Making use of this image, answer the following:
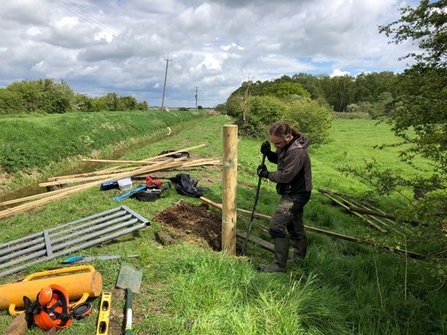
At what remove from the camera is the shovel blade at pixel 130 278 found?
3.93m

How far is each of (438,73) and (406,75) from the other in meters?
0.83

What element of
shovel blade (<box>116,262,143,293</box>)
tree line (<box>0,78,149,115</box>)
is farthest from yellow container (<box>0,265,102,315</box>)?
tree line (<box>0,78,149,115</box>)

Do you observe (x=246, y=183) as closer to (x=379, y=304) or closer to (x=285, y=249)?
(x=285, y=249)

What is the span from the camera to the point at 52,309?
333 cm

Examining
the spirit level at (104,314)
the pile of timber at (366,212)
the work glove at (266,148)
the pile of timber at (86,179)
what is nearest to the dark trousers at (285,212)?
the work glove at (266,148)

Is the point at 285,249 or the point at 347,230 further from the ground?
the point at 285,249

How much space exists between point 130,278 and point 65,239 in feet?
6.52

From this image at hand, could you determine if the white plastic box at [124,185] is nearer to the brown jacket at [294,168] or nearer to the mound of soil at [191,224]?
the mound of soil at [191,224]

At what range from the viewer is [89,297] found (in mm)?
3766

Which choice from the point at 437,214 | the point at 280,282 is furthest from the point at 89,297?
the point at 437,214

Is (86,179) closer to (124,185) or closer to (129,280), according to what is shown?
(124,185)

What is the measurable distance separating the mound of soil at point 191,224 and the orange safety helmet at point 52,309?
2132 millimetres

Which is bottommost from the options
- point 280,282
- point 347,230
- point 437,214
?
point 347,230

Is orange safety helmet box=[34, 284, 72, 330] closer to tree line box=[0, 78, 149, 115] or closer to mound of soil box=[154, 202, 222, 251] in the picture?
mound of soil box=[154, 202, 222, 251]
